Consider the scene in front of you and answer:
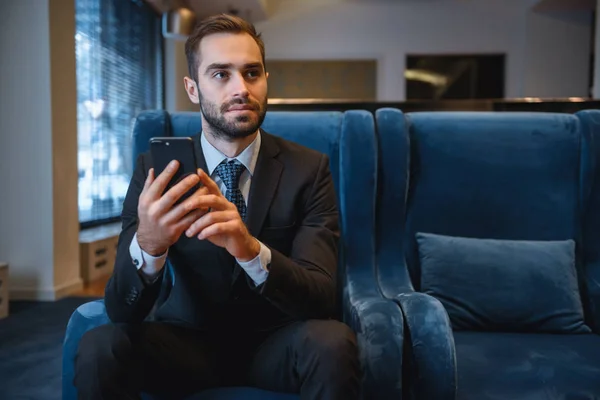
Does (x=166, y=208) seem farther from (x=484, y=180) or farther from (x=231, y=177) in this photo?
(x=484, y=180)

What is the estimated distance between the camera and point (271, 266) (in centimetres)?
115

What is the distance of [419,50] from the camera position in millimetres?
6516

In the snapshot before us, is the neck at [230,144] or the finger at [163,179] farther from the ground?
the neck at [230,144]

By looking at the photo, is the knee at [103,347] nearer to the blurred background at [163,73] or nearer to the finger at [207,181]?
the finger at [207,181]

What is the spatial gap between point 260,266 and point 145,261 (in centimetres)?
24

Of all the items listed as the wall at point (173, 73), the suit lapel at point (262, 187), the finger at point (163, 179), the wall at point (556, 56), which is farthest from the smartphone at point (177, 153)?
the wall at point (556, 56)

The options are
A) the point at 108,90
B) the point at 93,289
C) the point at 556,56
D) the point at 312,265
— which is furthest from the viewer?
the point at 556,56

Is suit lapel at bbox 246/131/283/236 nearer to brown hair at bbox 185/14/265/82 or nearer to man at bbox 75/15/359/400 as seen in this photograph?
man at bbox 75/15/359/400

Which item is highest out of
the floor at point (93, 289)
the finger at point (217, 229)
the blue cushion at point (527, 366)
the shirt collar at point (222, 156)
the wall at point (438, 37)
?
the wall at point (438, 37)

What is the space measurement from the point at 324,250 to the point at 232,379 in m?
0.36

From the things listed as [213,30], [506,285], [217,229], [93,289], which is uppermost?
[213,30]

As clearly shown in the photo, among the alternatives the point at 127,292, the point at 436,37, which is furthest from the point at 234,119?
the point at 436,37

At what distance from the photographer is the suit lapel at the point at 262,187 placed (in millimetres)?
1305

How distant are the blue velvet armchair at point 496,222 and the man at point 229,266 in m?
0.39
